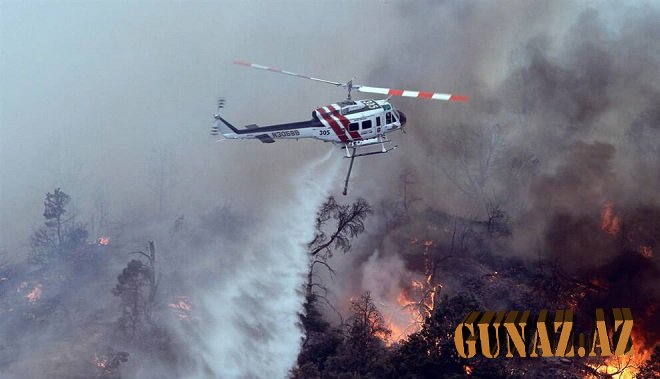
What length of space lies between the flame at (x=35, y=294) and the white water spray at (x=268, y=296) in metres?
17.0

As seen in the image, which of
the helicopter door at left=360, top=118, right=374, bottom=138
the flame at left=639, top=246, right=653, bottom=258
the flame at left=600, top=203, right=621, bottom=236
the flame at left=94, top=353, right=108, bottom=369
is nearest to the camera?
the helicopter door at left=360, top=118, right=374, bottom=138

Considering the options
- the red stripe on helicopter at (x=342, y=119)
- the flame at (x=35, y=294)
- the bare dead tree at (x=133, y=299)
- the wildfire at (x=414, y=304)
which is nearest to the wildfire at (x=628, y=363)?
the wildfire at (x=414, y=304)

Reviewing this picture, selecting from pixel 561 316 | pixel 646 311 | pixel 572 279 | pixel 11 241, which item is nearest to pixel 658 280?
pixel 646 311

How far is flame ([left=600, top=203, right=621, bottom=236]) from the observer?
60.2 metres

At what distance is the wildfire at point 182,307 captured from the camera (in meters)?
54.8

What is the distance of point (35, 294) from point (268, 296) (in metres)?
23.8

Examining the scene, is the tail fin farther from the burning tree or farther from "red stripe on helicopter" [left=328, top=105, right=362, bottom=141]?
the burning tree

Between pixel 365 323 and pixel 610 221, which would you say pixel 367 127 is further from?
pixel 610 221

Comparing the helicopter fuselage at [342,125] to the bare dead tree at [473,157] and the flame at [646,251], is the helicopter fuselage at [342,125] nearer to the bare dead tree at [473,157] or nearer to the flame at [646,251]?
the bare dead tree at [473,157]

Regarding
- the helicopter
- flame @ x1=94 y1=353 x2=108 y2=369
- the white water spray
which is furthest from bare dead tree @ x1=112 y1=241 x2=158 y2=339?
the helicopter

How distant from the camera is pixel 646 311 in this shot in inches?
2128

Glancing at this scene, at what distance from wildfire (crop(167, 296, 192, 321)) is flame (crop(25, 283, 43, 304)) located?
1355 cm

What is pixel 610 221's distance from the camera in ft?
199

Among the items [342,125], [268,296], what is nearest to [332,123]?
[342,125]
